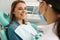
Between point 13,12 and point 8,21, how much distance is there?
0.44ft

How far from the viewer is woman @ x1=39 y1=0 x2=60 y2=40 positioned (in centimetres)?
88

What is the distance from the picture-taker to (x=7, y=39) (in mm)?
1845

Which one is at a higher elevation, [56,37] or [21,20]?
[56,37]

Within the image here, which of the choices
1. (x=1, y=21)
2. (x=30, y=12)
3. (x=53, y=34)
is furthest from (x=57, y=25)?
(x=30, y=12)

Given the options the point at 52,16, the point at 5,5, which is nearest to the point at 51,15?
the point at 52,16

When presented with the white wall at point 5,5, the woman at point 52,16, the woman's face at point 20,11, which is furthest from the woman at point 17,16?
the woman at point 52,16

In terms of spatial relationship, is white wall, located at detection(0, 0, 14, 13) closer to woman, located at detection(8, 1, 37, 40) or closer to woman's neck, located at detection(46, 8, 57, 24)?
woman, located at detection(8, 1, 37, 40)

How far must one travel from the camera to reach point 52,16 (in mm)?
910

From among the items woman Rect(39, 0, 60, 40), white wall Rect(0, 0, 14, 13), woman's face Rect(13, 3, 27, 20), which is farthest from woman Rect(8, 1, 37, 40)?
woman Rect(39, 0, 60, 40)

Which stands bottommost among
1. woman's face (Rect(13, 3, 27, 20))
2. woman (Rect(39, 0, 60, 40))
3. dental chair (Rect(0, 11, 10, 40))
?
dental chair (Rect(0, 11, 10, 40))

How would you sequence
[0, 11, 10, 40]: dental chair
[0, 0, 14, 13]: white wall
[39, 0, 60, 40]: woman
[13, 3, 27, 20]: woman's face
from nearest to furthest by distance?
[39, 0, 60, 40]: woman → [0, 11, 10, 40]: dental chair → [13, 3, 27, 20]: woman's face → [0, 0, 14, 13]: white wall

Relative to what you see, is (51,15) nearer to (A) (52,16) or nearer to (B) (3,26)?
(A) (52,16)

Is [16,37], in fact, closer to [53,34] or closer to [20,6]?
[20,6]

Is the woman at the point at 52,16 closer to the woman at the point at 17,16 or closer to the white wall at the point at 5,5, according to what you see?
the woman at the point at 17,16
